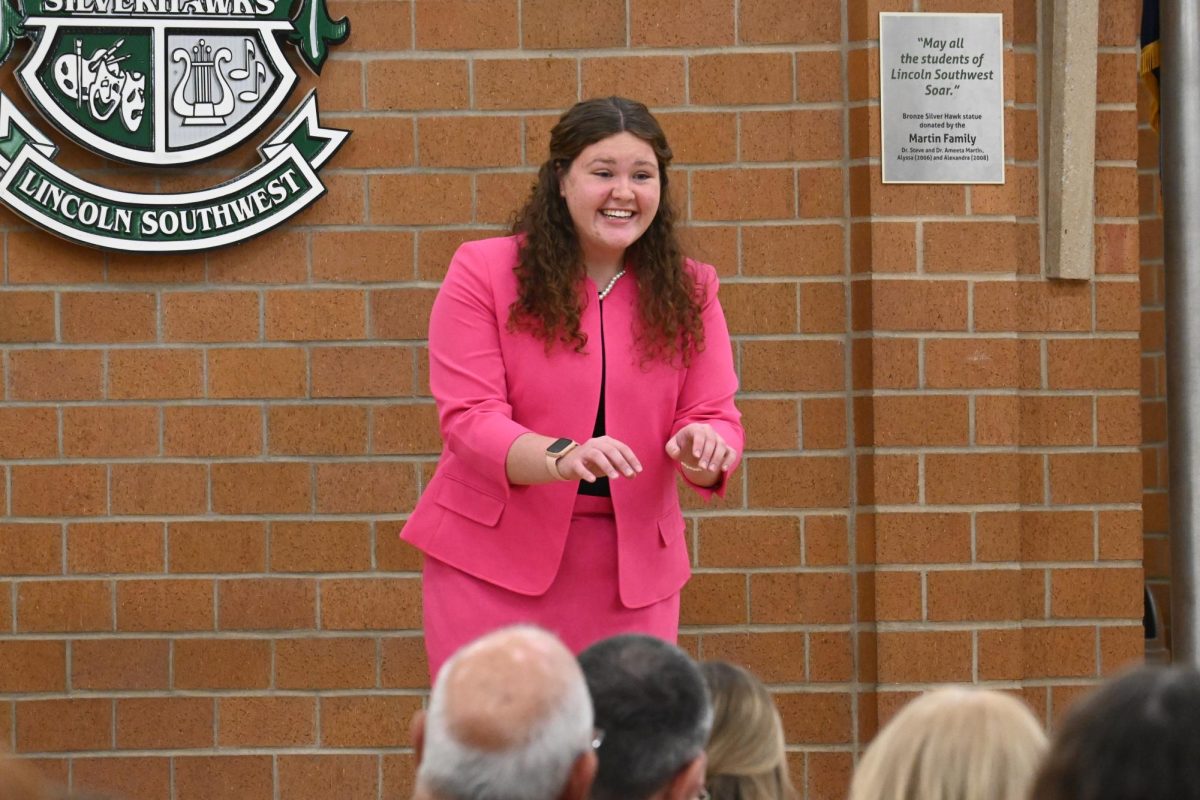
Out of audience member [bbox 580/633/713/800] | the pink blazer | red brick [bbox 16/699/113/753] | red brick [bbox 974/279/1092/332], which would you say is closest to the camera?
audience member [bbox 580/633/713/800]

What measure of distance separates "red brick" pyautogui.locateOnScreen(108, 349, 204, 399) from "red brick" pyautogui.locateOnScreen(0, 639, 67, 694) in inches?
27.6

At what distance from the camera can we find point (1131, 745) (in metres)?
1.42

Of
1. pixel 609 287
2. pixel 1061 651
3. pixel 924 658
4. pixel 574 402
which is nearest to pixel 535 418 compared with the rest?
pixel 574 402

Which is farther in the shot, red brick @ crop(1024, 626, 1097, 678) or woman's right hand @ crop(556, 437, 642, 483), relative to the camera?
red brick @ crop(1024, 626, 1097, 678)

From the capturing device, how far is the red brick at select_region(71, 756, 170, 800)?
4.47 m

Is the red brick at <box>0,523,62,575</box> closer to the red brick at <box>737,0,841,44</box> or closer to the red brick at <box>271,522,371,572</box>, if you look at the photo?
the red brick at <box>271,522,371,572</box>

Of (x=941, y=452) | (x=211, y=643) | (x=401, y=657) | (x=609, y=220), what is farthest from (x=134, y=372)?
(x=941, y=452)

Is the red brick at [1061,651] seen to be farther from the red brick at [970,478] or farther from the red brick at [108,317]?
the red brick at [108,317]

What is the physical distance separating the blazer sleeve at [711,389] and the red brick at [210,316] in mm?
1515

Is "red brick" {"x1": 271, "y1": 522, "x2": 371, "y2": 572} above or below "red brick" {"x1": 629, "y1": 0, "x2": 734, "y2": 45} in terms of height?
below

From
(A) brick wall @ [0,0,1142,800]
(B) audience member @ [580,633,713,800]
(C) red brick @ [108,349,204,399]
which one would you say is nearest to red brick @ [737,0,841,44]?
(A) brick wall @ [0,0,1142,800]

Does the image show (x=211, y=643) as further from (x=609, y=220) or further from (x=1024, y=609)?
(x=1024, y=609)

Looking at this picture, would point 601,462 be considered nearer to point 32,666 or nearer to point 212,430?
point 212,430

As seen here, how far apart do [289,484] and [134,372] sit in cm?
51
